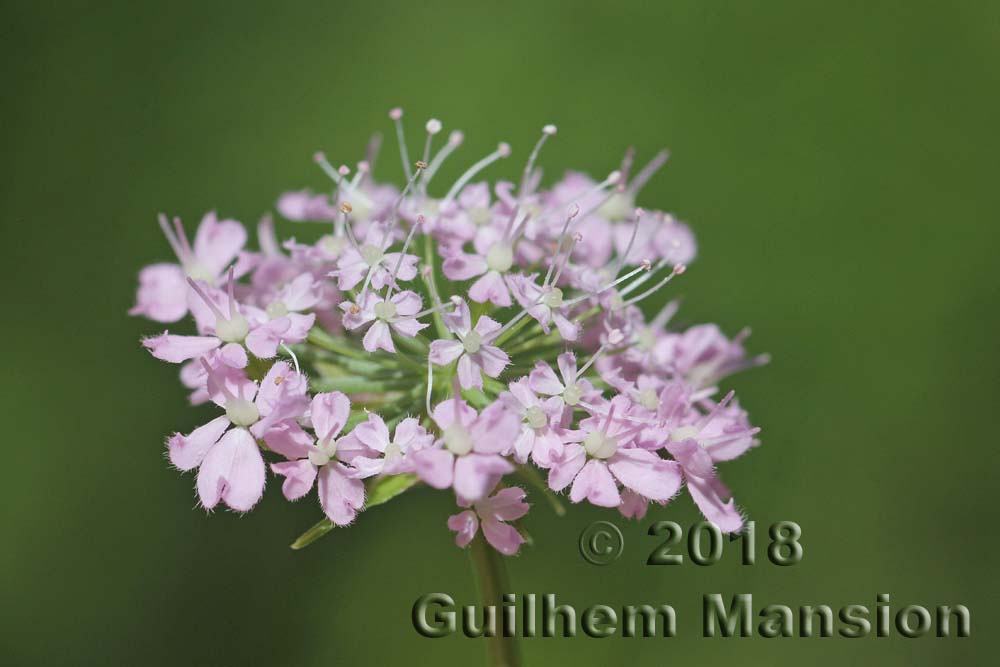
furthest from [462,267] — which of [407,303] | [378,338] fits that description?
[378,338]

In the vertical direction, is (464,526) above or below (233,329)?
below

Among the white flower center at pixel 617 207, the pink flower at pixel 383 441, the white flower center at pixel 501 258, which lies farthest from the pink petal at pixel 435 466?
the white flower center at pixel 617 207

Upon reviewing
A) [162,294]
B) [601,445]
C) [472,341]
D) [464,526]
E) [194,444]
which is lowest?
[464,526]

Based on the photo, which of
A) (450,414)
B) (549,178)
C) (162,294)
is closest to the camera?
(450,414)

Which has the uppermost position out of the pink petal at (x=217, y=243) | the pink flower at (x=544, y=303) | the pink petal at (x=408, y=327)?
the pink petal at (x=217, y=243)

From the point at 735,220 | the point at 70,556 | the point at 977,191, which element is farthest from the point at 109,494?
the point at 977,191

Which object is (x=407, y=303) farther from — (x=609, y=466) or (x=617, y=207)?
(x=617, y=207)

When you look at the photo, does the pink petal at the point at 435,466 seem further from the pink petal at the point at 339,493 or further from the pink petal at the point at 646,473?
the pink petal at the point at 646,473

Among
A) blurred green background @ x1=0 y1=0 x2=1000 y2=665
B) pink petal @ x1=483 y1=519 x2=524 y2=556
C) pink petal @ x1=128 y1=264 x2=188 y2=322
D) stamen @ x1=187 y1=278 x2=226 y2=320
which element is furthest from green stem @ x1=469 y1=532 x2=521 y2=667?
blurred green background @ x1=0 y1=0 x2=1000 y2=665

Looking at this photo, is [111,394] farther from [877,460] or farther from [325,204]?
[877,460]
